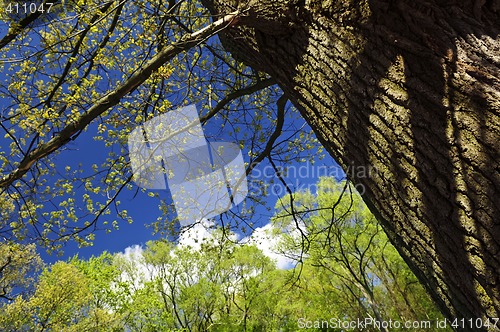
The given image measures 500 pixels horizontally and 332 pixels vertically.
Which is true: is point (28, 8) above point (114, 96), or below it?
above

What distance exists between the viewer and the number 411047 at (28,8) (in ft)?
11.3

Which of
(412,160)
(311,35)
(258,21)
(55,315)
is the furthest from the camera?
(55,315)

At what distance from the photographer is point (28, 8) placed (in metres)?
3.71

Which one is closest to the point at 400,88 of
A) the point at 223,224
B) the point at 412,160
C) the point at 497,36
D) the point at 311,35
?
the point at 412,160

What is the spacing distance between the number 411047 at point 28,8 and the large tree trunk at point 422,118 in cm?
285

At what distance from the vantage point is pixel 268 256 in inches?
723

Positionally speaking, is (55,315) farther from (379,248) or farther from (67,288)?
(379,248)

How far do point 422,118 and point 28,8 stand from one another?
4.20 meters

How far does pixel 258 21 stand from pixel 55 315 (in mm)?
16657

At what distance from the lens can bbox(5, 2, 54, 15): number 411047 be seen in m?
3.45
